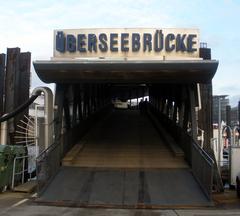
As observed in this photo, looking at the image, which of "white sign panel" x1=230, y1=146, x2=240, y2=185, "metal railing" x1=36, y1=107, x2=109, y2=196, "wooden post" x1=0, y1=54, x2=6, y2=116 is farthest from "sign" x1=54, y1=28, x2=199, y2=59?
"wooden post" x1=0, y1=54, x2=6, y2=116

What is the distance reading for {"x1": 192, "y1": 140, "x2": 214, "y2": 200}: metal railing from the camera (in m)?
Answer: 17.0

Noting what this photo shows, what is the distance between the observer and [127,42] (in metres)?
20.8

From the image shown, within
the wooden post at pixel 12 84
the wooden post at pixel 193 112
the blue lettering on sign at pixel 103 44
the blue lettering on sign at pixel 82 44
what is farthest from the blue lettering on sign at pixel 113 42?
the wooden post at pixel 12 84

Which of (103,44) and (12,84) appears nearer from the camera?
(103,44)

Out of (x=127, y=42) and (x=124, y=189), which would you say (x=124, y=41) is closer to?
(x=127, y=42)

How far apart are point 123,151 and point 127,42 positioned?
5.72 meters

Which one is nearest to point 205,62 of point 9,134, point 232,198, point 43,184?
point 232,198

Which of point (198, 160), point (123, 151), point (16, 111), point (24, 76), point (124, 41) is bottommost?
point (198, 160)

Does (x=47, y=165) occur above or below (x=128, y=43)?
below

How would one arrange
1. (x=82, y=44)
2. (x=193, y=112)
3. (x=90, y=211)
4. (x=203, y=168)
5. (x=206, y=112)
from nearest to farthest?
(x=90, y=211) < (x=203, y=168) < (x=82, y=44) < (x=193, y=112) < (x=206, y=112)

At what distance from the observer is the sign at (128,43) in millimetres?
20734

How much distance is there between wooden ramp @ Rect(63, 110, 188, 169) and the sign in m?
4.30

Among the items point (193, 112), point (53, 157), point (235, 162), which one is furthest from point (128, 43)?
point (235, 162)

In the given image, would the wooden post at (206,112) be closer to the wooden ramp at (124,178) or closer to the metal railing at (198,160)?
the metal railing at (198,160)
